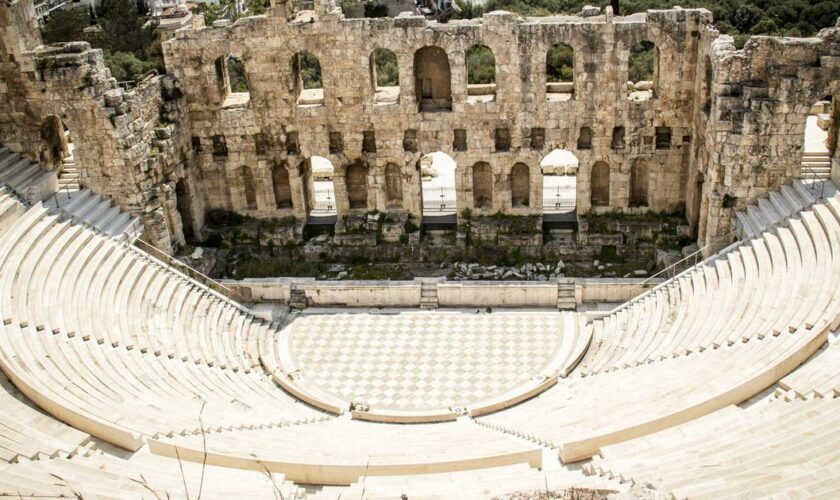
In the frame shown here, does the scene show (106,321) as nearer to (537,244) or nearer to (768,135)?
(537,244)

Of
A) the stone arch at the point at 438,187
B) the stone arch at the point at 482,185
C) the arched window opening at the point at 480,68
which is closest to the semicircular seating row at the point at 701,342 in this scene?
the stone arch at the point at 482,185

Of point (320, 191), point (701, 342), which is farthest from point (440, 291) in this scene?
point (320, 191)

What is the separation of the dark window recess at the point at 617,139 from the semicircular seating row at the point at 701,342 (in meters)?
6.07

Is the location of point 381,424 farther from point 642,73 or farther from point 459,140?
point 642,73

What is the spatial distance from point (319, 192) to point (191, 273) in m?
8.58

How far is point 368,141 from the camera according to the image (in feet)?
109

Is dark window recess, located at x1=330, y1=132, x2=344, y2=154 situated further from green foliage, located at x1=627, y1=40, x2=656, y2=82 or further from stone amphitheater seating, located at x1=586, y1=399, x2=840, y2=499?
green foliage, located at x1=627, y1=40, x2=656, y2=82

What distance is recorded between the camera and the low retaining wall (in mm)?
29953

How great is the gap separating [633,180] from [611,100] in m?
3.73

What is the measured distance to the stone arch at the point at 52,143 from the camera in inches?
1216

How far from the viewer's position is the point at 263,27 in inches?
1256

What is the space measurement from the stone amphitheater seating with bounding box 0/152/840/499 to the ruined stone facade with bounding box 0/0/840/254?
7.35 ft

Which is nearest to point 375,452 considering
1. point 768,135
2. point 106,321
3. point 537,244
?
point 106,321

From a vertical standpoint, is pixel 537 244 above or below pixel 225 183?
below
